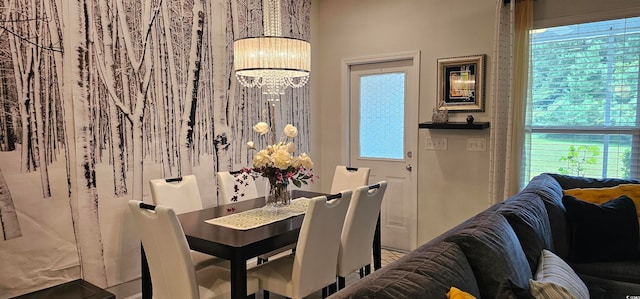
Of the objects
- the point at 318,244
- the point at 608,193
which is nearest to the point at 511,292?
the point at 318,244

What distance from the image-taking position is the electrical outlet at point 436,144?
13.5 feet

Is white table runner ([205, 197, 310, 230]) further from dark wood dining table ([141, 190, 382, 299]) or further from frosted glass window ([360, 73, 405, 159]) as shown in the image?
frosted glass window ([360, 73, 405, 159])

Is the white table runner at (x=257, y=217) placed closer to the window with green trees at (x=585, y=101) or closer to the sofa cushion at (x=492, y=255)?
the sofa cushion at (x=492, y=255)

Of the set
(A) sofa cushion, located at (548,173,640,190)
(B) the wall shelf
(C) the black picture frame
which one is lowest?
(A) sofa cushion, located at (548,173,640,190)

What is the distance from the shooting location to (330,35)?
490 cm

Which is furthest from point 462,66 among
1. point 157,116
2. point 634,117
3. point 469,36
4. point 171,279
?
point 171,279

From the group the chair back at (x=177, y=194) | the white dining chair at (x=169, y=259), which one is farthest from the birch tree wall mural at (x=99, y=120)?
the white dining chair at (x=169, y=259)

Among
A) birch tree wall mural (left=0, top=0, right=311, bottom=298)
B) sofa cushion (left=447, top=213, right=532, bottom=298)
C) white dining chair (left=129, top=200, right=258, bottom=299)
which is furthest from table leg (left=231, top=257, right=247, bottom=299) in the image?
birch tree wall mural (left=0, top=0, right=311, bottom=298)

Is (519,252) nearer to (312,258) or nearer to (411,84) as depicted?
(312,258)

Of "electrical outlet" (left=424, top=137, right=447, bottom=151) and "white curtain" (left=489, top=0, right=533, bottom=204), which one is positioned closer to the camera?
"white curtain" (left=489, top=0, right=533, bottom=204)

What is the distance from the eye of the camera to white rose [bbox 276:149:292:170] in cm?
274

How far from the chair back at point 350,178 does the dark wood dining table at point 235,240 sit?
950 millimetres

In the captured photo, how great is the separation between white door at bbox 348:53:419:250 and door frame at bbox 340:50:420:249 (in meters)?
0.01

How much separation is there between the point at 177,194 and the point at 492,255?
2.36 metres
